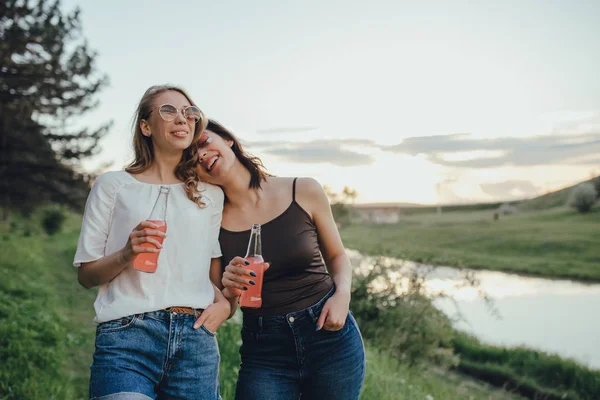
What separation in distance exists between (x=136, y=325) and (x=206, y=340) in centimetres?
31

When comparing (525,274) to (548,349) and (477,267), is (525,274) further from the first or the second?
(548,349)

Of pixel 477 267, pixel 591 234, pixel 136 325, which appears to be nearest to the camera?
pixel 136 325

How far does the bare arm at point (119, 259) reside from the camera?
2215 millimetres

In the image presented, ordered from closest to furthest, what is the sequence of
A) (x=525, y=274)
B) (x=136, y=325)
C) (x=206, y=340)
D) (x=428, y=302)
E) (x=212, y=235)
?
(x=136, y=325) < (x=206, y=340) < (x=212, y=235) < (x=428, y=302) < (x=525, y=274)

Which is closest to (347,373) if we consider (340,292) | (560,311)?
(340,292)

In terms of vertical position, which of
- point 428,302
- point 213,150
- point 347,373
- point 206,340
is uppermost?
point 213,150

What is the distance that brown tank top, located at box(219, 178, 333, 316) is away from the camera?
2.65 meters

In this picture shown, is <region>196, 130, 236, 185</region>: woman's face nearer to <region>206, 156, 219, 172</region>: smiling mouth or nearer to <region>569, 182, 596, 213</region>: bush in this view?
<region>206, 156, 219, 172</region>: smiling mouth

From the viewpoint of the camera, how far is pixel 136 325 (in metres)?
2.30

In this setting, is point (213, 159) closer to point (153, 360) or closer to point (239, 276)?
point (239, 276)

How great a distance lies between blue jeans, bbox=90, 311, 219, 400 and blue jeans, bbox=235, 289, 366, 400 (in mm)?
277

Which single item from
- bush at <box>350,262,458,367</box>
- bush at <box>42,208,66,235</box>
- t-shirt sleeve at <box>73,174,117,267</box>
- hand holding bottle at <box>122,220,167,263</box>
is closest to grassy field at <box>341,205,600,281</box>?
bush at <box>350,262,458,367</box>

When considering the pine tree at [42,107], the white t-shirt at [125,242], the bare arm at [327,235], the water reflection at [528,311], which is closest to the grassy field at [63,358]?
the water reflection at [528,311]

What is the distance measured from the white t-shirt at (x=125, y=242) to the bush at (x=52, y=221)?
36.8 meters
